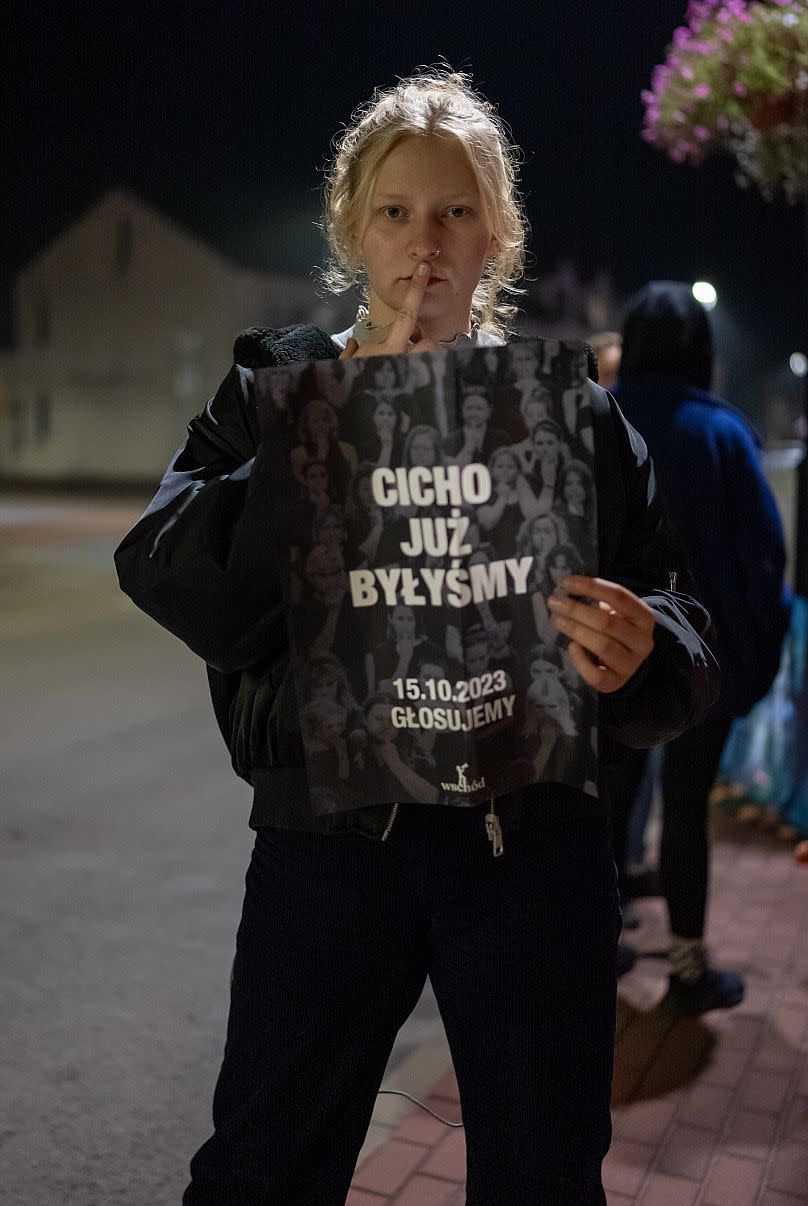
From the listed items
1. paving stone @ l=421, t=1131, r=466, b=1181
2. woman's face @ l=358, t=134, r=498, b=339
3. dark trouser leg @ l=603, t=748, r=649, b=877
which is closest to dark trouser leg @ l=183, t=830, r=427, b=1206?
woman's face @ l=358, t=134, r=498, b=339

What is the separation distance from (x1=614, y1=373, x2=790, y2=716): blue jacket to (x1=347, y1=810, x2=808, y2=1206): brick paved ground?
2.65 ft

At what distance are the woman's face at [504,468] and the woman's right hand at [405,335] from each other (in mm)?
160

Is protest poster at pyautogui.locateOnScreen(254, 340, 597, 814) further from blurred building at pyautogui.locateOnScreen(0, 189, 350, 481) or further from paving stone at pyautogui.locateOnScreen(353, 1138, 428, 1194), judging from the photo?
blurred building at pyautogui.locateOnScreen(0, 189, 350, 481)

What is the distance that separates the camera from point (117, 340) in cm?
4203

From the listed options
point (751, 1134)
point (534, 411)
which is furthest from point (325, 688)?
A: point (751, 1134)

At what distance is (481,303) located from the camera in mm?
1731

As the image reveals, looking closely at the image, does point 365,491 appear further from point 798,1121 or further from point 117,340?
point 117,340

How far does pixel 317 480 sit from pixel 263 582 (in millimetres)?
148

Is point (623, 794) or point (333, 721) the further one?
point (623, 794)

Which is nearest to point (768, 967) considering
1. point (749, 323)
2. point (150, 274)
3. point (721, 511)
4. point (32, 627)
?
point (721, 511)

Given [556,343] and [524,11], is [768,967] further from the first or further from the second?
[524,11]

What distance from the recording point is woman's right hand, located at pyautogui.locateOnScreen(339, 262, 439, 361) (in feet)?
4.44

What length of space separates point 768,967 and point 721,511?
1337 mm

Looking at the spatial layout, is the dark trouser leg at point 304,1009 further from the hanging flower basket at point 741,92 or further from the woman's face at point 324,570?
the hanging flower basket at point 741,92
